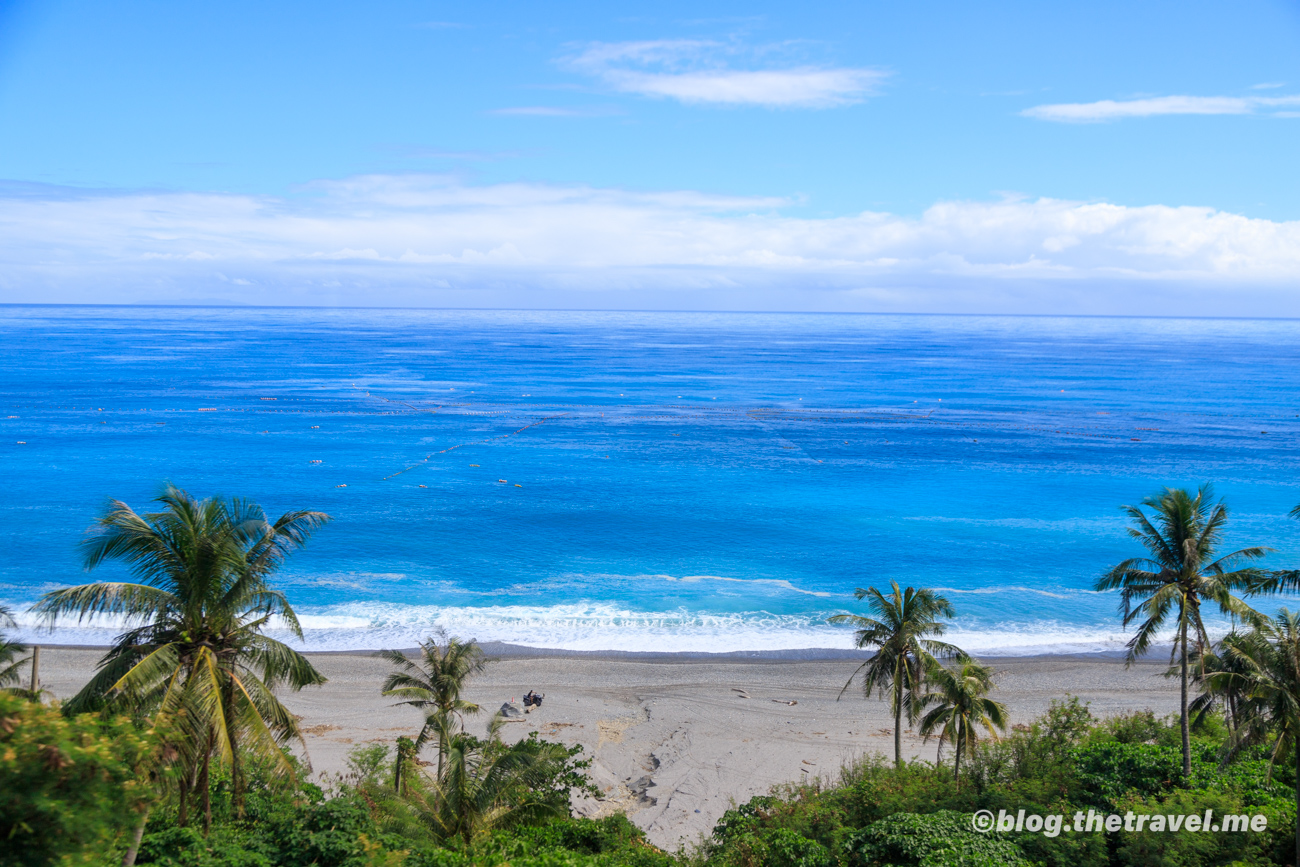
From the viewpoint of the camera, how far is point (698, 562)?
4919cm

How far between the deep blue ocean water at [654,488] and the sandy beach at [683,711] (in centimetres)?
289

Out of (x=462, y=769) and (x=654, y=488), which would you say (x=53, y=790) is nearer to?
(x=462, y=769)

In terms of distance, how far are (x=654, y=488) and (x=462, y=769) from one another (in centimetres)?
4990

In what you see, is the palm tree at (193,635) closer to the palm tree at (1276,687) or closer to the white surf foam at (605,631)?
the palm tree at (1276,687)

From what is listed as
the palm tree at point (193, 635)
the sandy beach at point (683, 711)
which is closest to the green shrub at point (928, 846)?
the sandy beach at point (683, 711)

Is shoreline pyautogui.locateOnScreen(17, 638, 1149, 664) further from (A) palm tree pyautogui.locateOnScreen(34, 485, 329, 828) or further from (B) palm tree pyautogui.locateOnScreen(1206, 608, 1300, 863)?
(A) palm tree pyautogui.locateOnScreen(34, 485, 329, 828)

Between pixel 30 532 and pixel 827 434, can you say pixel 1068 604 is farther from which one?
pixel 30 532

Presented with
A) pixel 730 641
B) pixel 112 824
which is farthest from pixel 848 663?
pixel 112 824

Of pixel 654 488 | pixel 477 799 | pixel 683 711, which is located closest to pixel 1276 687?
pixel 477 799

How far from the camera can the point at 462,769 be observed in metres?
15.9

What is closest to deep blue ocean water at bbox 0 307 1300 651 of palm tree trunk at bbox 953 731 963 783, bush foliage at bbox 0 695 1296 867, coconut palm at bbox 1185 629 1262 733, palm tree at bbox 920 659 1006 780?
coconut palm at bbox 1185 629 1262 733

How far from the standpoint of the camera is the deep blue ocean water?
42469 mm

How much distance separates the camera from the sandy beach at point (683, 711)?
25.9 metres

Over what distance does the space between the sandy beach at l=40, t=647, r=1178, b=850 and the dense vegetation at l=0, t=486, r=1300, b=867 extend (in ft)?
8.50
